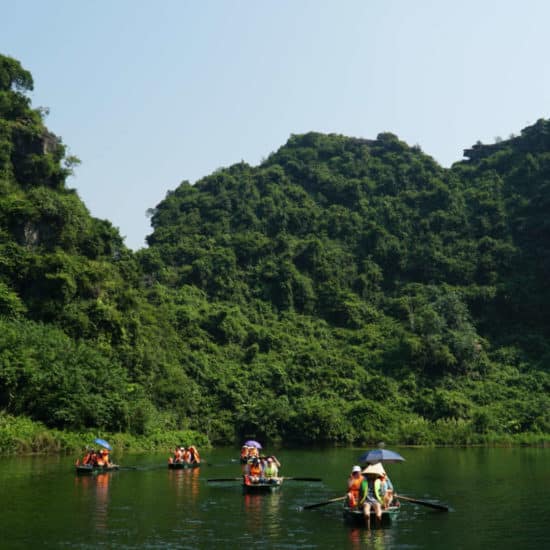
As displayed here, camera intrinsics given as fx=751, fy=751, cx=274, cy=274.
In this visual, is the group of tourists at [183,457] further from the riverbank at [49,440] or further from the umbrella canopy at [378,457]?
the umbrella canopy at [378,457]

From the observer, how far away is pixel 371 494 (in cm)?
1739

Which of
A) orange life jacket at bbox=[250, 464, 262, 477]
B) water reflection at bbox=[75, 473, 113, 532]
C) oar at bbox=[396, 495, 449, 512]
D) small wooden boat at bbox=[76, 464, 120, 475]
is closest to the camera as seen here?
water reflection at bbox=[75, 473, 113, 532]

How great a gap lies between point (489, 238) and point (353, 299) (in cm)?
1767

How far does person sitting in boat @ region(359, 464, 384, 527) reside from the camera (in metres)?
16.7

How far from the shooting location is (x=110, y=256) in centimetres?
5734

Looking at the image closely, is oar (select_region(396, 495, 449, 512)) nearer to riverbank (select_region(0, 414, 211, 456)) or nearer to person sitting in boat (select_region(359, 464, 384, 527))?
person sitting in boat (select_region(359, 464, 384, 527))

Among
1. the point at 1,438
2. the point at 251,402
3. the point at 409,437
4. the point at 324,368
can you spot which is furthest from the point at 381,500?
the point at 324,368

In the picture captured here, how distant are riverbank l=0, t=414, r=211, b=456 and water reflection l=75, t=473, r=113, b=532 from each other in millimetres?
8346

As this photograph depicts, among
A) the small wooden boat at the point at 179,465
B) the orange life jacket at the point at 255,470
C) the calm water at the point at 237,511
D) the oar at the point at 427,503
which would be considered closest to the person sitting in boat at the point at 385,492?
the calm water at the point at 237,511

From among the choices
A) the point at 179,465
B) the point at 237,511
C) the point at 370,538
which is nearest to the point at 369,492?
the point at 370,538

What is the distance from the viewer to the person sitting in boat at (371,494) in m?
16.7

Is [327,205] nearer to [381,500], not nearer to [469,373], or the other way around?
[469,373]

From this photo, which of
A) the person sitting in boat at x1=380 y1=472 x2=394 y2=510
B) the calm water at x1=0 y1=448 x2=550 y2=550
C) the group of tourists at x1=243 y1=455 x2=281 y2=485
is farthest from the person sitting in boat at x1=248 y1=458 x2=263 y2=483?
the person sitting in boat at x1=380 y1=472 x2=394 y2=510

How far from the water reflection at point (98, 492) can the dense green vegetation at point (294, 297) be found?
10151 millimetres
